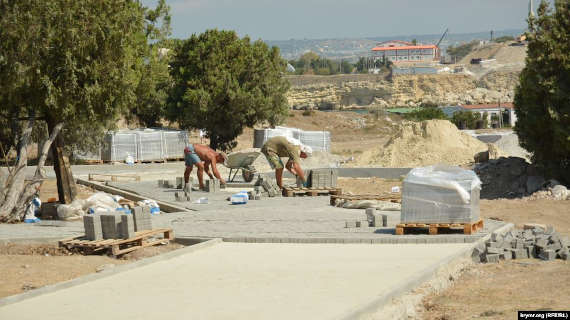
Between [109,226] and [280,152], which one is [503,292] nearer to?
[109,226]

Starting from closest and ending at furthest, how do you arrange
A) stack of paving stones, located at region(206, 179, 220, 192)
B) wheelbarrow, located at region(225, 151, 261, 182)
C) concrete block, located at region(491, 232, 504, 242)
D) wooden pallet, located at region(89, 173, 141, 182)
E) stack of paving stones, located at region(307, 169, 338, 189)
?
1. concrete block, located at region(491, 232, 504, 242)
2. stack of paving stones, located at region(307, 169, 338, 189)
3. stack of paving stones, located at region(206, 179, 220, 192)
4. wheelbarrow, located at region(225, 151, 261, 182)
5. wooden pallet, located at region(89, 173, 141, 182)

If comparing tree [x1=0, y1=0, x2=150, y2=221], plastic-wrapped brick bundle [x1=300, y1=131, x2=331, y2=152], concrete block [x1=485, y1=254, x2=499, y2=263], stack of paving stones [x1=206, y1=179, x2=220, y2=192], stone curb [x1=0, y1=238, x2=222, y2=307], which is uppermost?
tree [x1=0, y1=0, x2=150, y2=221]

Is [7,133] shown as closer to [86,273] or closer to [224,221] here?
[224,221]

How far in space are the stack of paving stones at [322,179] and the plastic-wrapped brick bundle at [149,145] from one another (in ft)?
70.4

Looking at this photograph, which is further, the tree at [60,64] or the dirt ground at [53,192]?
the dirt ground at [53,192]

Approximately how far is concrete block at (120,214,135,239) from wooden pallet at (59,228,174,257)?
0.37ft

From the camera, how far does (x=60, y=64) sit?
20.4m

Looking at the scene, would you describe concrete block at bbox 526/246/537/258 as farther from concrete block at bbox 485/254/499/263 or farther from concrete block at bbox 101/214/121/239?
concrete block at bbox 101/214/121/239

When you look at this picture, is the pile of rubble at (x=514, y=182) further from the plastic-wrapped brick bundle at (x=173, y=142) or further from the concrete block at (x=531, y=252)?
the plastic-wrapped brick bundle at (x=173, y=142)

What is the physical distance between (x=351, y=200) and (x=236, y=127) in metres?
29.6

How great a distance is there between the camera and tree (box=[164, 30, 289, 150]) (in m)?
48.8

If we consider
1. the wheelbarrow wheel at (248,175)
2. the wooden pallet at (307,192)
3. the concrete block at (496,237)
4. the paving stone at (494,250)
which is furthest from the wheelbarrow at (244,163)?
the paving stone at (494,250)

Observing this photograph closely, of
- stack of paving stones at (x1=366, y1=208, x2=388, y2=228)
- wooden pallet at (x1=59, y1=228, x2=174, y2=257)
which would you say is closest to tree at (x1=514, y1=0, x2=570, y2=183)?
stack of paving stones at (x1=366, y1=208, x2=388, y2=228)

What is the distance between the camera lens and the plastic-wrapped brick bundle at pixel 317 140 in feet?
165
